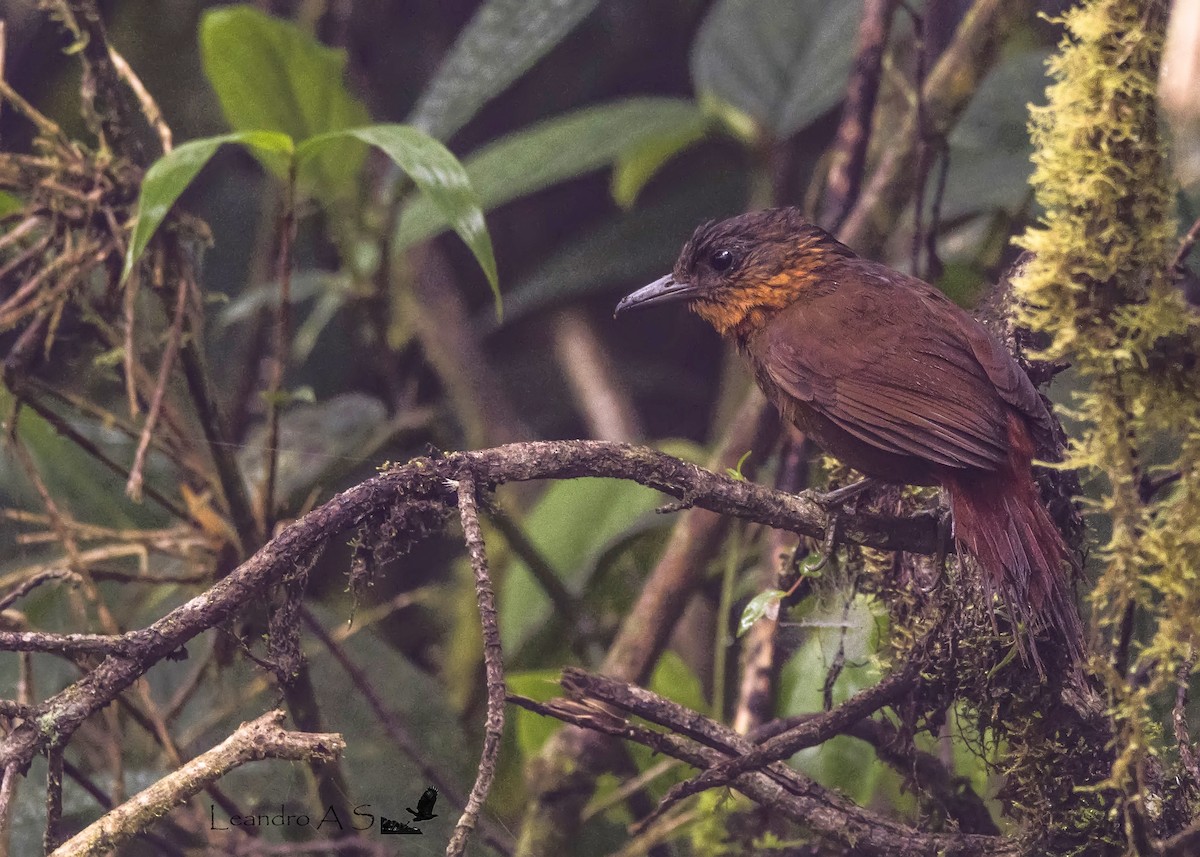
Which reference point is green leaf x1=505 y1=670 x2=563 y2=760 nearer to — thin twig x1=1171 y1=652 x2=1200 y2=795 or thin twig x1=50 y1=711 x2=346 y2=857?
thin twig x1=50 y1=711 x2=346 y2=857

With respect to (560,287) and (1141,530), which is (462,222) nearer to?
(1141,530)

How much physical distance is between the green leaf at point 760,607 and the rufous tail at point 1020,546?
245 millimetres

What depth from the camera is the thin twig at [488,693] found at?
957 mm

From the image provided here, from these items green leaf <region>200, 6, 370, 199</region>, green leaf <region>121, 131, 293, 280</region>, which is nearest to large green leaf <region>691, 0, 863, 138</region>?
green leaf <region>200, 6, 370, 199</region>

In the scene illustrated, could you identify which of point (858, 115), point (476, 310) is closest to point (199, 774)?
point (858, 115)

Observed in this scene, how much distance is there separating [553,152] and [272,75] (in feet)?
2.07

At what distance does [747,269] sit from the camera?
192cm

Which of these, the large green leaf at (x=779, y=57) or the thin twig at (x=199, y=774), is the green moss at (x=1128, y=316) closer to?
the thin twig at (x=199, y=774)

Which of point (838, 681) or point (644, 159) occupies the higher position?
point (644, 159)

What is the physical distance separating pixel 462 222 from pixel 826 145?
6.15 ft

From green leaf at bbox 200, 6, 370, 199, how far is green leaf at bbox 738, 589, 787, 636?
1332 millimetres

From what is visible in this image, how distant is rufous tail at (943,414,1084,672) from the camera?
1191mm

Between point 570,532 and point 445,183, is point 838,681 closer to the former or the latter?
point 445,183

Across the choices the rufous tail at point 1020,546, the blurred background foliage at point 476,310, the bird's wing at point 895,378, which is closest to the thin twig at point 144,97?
the blurred background foliage at point 476,310
